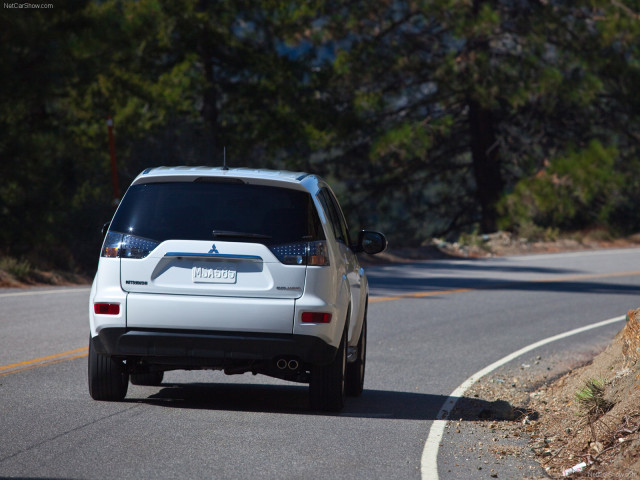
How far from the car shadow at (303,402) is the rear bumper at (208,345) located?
2.94 feet

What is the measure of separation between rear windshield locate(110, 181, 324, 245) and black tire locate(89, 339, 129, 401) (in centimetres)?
111

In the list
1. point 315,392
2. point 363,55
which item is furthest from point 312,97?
point 315,392

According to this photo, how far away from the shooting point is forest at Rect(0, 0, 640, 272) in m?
30.3

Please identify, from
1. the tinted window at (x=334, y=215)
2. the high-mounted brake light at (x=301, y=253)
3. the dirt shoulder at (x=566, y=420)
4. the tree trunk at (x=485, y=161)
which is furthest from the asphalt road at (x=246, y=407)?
the tree trunk at (x=485, y=161)

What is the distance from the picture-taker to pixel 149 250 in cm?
810

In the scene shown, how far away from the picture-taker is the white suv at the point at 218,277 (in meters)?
8.02

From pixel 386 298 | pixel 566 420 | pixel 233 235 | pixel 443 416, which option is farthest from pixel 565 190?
pixel 233 235

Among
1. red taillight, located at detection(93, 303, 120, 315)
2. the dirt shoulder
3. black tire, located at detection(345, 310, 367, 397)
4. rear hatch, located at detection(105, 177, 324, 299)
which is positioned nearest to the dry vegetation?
the dirt shoulder

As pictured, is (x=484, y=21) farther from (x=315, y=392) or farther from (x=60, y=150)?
(x=315, y=392)

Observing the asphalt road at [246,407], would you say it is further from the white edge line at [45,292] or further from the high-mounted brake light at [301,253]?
the high-mounted brake light at [301,253]

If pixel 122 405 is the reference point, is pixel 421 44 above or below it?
above

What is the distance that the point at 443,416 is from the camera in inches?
353

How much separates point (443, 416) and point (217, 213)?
2.56 meters

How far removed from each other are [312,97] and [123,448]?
28.0 m
